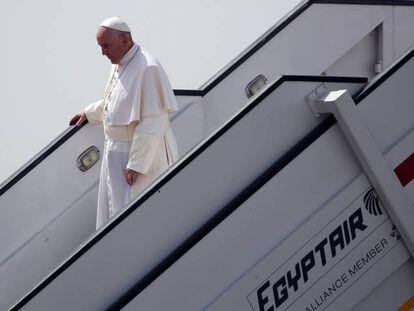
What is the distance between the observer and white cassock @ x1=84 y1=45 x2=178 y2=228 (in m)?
3.76

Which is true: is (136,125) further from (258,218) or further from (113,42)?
(258,218)

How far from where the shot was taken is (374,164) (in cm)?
280

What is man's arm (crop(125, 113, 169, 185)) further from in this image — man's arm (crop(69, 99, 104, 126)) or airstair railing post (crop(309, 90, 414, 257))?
airstair railing post (crop(309, 90, 414, 257))

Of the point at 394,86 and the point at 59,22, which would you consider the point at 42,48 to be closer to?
the point at 59,22

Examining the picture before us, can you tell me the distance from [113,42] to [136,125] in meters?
0.30

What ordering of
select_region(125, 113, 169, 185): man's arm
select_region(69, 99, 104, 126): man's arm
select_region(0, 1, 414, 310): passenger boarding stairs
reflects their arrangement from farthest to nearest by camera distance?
select_region(69, 99, 104, 126): man's arm → select_region(125, 113, 169, 185): man's arm → select_region(0, 1, 414, 310): passenger boarding stairs

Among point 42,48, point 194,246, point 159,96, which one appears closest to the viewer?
point 194,246

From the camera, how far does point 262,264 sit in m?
2.78

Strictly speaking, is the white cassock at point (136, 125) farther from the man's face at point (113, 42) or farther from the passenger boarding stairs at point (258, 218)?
the passenger boarding stairs at point (258, 218)

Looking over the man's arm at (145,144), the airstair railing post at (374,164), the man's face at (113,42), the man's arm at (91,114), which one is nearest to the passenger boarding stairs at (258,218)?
the airstair railing post at (374,164)

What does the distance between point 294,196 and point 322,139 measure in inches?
6.3

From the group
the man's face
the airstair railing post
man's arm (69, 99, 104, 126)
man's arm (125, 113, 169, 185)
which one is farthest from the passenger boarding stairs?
man's arm (69, 99, 104, 126)

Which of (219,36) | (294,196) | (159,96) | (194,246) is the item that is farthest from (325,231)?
(219,36)

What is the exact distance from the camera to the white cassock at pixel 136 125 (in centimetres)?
376
